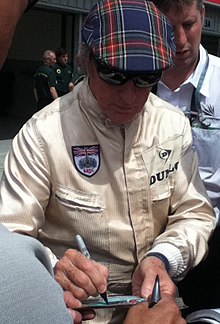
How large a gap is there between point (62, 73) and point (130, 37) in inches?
346

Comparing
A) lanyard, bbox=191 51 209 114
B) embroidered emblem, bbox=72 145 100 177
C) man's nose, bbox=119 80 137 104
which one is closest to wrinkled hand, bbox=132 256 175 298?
embroidered emblem, bbox=72 145 100 177

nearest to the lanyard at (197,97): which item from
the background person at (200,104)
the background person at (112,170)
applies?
the background person at (200,104)

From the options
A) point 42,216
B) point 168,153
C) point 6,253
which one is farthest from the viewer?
point 168,153

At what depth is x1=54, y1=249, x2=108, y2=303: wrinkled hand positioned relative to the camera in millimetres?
1637

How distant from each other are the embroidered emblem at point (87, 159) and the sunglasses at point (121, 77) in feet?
0.76

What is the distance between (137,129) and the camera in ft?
6.45

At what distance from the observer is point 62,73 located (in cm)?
1047

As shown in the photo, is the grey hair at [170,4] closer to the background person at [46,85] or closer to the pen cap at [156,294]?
the pen cap at [156,294]

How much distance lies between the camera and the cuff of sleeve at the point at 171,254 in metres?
1.87

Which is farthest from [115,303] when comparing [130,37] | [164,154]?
[130,37]

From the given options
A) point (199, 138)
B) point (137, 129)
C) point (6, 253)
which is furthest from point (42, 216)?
point (6, 253)

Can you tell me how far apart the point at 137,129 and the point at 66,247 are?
475mm

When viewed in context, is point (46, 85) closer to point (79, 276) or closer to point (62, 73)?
point (62, 73)

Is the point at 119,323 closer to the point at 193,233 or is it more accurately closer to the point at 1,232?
the point at 193,233
